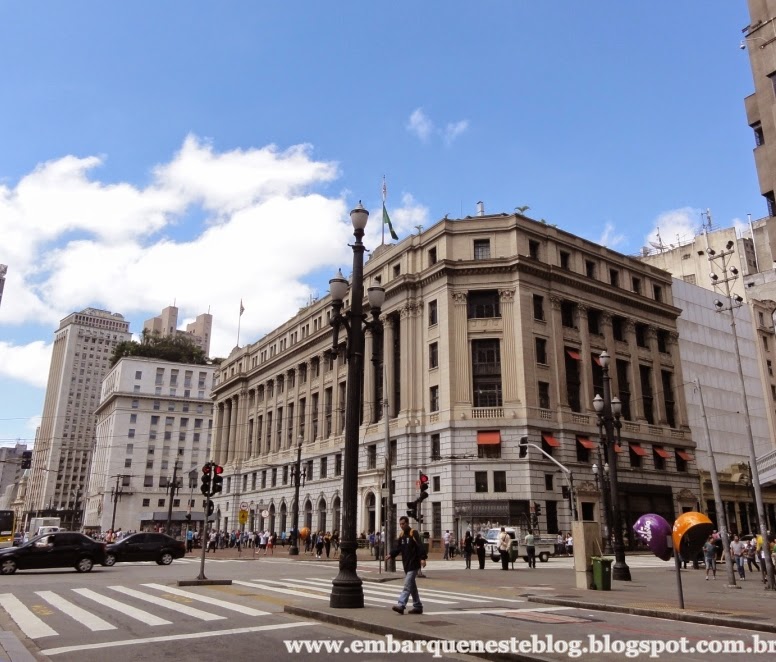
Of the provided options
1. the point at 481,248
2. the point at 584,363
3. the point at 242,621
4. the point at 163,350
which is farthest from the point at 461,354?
the point at 163,350

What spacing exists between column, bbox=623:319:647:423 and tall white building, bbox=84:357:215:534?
2877 inches

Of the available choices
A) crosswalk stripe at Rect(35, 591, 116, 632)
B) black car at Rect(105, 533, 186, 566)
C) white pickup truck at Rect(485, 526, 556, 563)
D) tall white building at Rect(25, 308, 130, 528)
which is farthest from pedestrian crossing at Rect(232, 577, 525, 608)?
tall white building at Rect(25, 308, 130, 528)

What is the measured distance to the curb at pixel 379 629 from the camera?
815 cm

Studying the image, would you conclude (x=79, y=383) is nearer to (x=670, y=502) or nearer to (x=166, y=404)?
(x=166, y=404)

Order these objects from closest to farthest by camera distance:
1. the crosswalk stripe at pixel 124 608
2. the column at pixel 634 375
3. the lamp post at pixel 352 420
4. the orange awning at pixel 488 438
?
1. the crosswalk stripe at pixel 124 608
2. the lamp post at pixel 352 420
3. the orange awning at pixel 488 438
4. the column at pixel 634 375

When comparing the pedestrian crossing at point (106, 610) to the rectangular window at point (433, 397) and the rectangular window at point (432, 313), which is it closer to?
the rectangular window at point (433, 397)

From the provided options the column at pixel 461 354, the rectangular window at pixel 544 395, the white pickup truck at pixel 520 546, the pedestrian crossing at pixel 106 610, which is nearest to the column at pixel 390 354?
the column at pixel 461 354

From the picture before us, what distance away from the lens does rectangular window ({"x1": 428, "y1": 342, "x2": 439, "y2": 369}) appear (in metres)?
50.5

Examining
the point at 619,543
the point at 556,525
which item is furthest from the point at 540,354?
the point at 619,543

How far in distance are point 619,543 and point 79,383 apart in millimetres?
Result: 175531

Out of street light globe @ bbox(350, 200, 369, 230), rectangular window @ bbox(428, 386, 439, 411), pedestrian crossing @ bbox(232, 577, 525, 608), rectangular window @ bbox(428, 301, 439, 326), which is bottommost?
pedestrian crossing @ bbox(232, 577, 525, 608)

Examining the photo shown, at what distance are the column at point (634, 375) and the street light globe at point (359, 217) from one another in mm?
45726

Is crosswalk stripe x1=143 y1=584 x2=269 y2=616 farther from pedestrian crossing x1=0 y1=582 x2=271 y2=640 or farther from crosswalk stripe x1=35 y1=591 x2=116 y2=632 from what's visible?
crosswalk stripe x1=35 y1=591 x2=116 y2=632

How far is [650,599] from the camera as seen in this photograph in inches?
630
